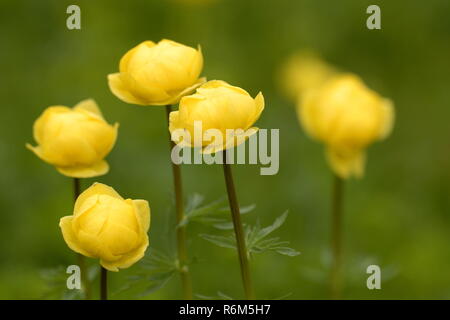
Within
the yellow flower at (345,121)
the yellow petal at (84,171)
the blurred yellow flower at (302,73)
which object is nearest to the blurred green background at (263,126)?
the blurred yellow flower at (302,73)

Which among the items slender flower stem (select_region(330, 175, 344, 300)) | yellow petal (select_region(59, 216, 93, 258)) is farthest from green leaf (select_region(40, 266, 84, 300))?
slender flower stem (select_region(330, 175, 344, 300))

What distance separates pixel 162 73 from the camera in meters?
1.22

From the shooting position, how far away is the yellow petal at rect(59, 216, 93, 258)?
120 centimetres

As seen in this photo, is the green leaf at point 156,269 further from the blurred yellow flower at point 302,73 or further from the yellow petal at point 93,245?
the blurred yellow flower at point 302,73

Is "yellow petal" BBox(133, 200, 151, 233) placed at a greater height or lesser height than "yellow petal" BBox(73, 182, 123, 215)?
lesser

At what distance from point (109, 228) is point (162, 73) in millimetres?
231

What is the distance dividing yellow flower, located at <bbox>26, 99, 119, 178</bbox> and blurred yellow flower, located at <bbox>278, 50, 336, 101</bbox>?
6.18 ft

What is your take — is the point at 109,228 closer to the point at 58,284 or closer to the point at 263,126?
the point at 58,284

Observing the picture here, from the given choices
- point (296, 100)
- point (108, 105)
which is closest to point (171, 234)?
point (108, 105)

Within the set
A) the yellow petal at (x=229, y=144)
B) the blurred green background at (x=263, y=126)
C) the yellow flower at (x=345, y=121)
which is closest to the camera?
the yellow petal at (x=229, y=144)

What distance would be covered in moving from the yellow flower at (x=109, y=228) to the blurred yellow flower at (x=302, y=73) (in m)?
2.02

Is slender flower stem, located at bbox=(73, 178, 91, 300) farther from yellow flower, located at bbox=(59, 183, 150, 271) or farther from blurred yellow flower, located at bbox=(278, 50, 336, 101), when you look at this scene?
blurred yellow flower, located at bbox=(278, 50, 336, 101)

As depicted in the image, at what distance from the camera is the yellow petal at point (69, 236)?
1.20m

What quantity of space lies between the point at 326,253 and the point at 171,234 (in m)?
0.71
